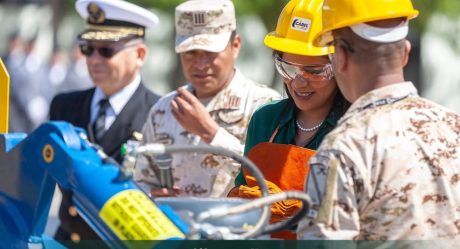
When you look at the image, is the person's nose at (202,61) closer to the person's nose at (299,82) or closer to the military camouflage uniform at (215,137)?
the military camouflage uniform at (215,137)

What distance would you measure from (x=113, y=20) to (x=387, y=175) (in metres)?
3.74

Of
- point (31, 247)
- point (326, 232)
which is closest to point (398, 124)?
point (326, 232)

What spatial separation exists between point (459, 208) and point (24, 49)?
17669 millimetres

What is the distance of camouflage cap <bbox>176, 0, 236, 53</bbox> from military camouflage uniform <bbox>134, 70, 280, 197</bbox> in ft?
0.64

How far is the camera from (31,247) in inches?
152

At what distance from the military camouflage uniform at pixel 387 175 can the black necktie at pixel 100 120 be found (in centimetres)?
310

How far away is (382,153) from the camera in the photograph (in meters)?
3.71

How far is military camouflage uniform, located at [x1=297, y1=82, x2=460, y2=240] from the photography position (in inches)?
145

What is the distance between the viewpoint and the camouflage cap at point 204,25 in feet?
20.6

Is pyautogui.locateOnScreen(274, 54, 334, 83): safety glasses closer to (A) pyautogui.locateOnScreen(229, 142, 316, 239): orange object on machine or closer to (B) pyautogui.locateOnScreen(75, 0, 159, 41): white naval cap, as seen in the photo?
(A) pyautogui.locateOnScreen(229, 142, 316, 239): orange object on machine

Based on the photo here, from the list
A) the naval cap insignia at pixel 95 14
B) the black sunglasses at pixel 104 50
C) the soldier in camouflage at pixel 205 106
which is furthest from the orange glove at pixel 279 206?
the naval cap insignia at pixel 95 14

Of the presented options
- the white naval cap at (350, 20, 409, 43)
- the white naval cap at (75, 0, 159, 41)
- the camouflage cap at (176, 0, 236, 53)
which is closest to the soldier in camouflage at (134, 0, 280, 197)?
the camouflage cap at (176, 0, 236, 53)

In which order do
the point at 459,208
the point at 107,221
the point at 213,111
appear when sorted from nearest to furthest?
1. the point at 107,221
2. the point at 459,208
3. the point at 213,111

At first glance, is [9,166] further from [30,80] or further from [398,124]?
[30,80]
